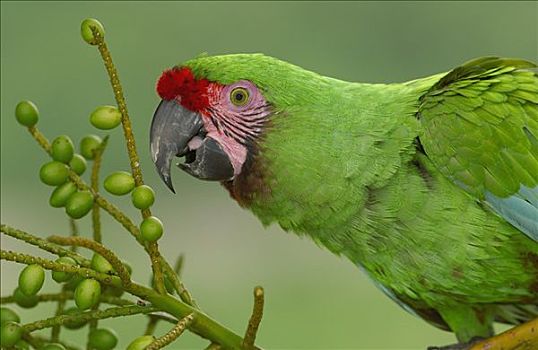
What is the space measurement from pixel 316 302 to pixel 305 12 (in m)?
1.02

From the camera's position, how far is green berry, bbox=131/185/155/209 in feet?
2.18

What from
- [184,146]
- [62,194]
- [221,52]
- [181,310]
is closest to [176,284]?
[181,310]

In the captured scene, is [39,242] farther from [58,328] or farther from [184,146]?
[184,146]

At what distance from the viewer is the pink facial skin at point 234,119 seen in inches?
36.2

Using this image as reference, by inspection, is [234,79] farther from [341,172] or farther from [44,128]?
[44,128]

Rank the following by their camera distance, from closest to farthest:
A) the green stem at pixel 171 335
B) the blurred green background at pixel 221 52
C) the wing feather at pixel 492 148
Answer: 1. the green stem at pixel 171 335
2. the wing feather at pixel 492 148
3. the blurred green background at pixel 221 52

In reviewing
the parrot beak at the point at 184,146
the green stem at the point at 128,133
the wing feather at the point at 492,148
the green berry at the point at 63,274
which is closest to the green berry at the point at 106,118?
the green stem at the point at 128,133

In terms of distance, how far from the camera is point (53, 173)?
70 centimetres

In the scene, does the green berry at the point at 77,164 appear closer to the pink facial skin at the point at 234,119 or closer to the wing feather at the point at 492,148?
the pink facial skin at the point at 234,119

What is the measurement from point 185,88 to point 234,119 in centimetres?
7

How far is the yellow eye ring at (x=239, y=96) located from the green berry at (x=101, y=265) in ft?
1.04

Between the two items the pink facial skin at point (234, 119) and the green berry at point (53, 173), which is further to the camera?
the pink facial skin at point (234, 119)

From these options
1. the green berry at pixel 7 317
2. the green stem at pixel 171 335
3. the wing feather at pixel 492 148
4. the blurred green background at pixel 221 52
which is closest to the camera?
the green stem at pixel 171 335

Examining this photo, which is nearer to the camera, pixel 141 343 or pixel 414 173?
pixel 141 343
